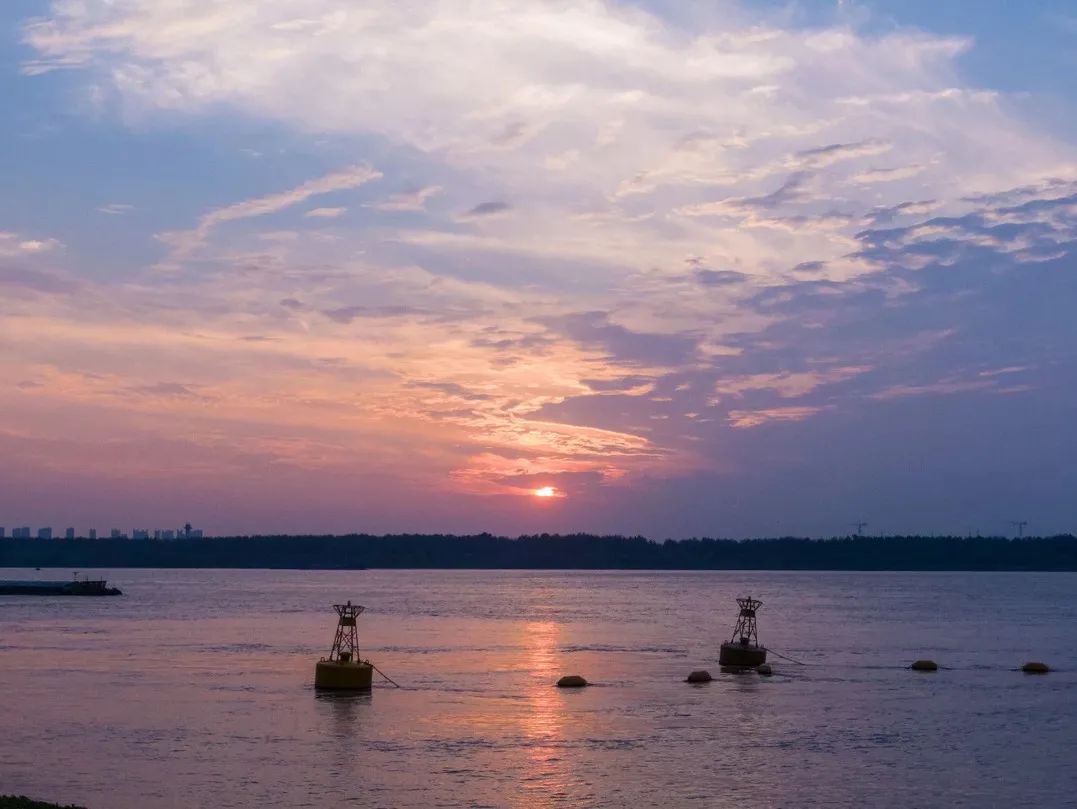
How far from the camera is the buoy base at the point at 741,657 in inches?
3248

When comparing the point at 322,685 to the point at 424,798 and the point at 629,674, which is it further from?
the point at 424,798

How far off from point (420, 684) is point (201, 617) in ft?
277

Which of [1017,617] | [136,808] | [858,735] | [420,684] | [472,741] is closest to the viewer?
[136,808]

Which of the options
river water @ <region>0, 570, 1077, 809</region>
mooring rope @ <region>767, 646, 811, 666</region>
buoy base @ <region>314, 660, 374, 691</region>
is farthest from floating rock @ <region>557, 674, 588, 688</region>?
mooring rope @ <region>767, 646, 811, 666</region>

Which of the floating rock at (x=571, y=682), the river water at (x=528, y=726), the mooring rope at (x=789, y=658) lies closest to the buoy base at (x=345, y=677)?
the river water at (x=528, y=726)

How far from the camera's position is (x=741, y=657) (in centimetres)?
8256

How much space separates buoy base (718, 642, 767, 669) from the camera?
82.5m

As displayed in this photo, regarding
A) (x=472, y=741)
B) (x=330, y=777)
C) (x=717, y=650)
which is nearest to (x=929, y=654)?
(x=717, y=650)

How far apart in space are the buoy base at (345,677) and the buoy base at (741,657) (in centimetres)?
2697

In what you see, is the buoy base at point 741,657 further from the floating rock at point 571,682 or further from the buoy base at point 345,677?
the buoy base at point 345,677

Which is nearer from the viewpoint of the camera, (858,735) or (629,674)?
(858,735)

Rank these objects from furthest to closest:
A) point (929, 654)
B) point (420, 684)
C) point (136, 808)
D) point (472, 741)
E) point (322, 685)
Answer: point (929, 654) < point (420, 684) < point (322, 685) < point (472, 741) < point (136, 808)

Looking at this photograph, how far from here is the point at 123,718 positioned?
5641 cm

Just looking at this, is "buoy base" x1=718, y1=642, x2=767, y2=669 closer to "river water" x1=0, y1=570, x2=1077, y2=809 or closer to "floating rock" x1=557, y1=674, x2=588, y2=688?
"river water" x1=0, y1=570, x2=1077, y2=809
